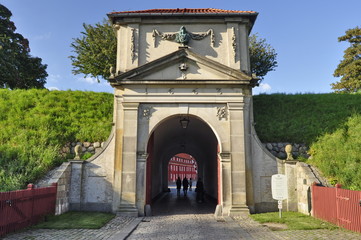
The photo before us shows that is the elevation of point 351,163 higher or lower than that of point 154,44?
lower

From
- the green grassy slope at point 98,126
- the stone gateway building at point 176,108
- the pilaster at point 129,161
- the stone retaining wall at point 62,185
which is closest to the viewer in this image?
the stone retaining wall at point 62,185

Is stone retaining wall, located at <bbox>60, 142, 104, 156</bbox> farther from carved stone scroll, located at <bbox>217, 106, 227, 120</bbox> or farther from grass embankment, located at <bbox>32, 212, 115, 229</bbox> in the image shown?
carved stone scroll, located at <bbox>217, 106, 227, 120</bbox>

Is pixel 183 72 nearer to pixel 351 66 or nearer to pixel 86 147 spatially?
pixel 86 147

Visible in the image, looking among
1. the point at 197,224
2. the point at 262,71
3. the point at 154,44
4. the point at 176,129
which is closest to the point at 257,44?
the point at 262,71

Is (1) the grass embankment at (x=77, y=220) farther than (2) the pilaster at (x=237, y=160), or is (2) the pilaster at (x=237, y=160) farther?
(2) the pilaster at (x=237, y=160)

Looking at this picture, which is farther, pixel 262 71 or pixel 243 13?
pixel 262 71

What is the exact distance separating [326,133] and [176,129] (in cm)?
825

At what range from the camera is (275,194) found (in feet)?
34.2

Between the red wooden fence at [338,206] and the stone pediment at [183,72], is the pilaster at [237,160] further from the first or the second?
the red wooden fence at [338,206]

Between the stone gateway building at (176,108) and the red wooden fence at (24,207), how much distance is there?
72.2 inches

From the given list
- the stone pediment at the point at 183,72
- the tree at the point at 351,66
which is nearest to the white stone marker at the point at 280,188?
the stone pediment at the point at 183,72

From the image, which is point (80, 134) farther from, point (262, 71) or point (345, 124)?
point (262, 71)

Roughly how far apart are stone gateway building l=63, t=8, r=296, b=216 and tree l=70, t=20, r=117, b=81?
12.6 meters

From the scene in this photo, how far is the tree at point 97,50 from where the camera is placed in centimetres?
2536
